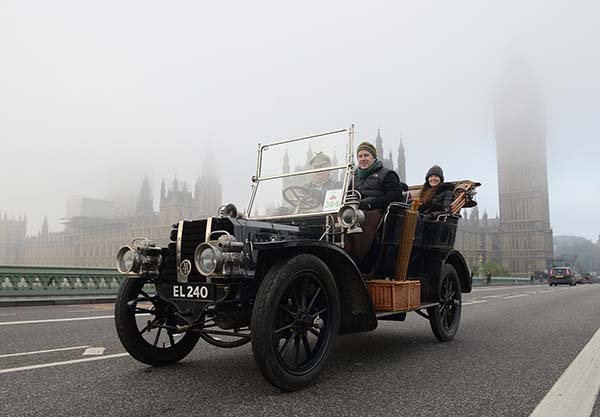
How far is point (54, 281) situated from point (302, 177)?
1181cm

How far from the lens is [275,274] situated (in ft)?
10.4

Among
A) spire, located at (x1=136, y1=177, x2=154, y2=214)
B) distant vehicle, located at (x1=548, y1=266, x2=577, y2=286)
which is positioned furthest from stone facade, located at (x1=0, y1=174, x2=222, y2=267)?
distant vehicle, located at (x1=548, y1=266, x2=577, y2=286)

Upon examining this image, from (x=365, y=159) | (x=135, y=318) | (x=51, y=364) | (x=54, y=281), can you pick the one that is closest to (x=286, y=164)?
(x=365, y=159)

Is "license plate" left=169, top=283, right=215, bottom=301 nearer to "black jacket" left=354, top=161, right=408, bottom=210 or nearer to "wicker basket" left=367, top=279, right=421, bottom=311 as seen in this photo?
"wicker basket" left=367, top=279, right=421, bottom=311

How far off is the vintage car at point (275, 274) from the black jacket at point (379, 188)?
0.49 feet

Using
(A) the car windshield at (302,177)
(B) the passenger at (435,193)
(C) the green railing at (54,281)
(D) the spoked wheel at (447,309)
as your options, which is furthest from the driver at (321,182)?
(C) the green railing at (54,281)

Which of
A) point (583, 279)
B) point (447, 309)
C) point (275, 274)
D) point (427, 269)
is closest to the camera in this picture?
point (275, 274)

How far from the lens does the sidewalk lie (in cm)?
1176

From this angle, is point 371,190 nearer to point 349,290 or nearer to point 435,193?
point 349,290

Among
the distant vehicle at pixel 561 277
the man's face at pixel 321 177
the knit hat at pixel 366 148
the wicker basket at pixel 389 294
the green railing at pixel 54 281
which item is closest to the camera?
the wicker basket at pixel 389 294

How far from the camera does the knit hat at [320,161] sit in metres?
4.82

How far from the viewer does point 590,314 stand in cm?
936

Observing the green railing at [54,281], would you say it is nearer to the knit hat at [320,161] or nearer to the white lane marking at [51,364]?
the white lane marking at [51,364]

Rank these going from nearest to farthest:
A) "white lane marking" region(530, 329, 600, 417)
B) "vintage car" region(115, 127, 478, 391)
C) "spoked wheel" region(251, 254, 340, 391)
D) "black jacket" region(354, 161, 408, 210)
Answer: "white lane marking" region(530, 329, 600, 417)
"spoked wheel" region(251, 254, 340, 391)
"vintage car" region(115, 127, 478, 391)
"black jacket" region(354, 161, 408, 210)
